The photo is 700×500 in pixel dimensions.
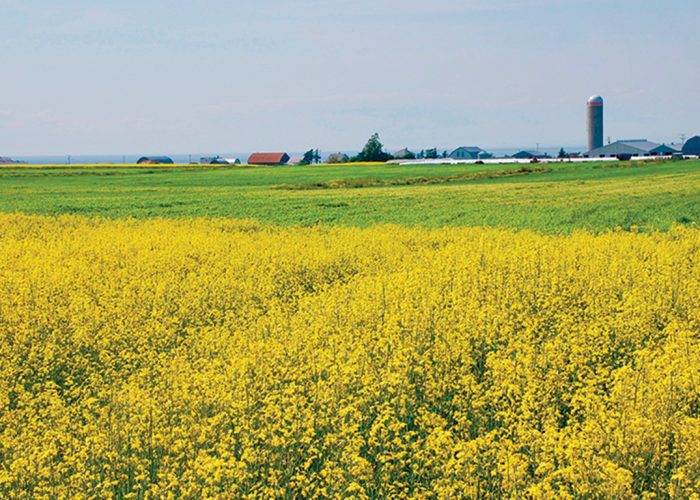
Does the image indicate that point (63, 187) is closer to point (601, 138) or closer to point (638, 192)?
point (638, 192)

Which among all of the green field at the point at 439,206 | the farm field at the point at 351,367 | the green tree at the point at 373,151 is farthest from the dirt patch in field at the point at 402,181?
the green tree at the point at 373,151

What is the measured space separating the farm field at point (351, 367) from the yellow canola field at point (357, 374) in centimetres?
4

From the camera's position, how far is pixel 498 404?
299 inches

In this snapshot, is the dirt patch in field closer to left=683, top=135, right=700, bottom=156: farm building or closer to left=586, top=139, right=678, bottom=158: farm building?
left=586, top=139, right=678, bottom=158: farm building

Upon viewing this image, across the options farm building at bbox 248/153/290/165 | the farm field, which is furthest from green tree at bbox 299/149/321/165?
the farm field

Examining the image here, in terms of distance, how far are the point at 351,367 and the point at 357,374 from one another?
33 cm

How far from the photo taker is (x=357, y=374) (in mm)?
7820

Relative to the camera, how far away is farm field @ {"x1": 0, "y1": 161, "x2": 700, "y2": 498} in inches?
232

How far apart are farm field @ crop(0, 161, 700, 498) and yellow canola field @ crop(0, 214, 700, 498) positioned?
0.04 metres

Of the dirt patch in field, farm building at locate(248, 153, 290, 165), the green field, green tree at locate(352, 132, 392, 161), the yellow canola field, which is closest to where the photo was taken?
the yellow canola field

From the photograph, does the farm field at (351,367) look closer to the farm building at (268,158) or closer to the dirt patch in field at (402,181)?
the dirt patch in field at (402,181)

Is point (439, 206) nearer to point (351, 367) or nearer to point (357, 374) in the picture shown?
point (357, 374)

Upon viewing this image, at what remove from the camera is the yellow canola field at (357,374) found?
5.88 meters

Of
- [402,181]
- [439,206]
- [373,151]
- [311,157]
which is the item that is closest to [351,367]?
[439,206]
